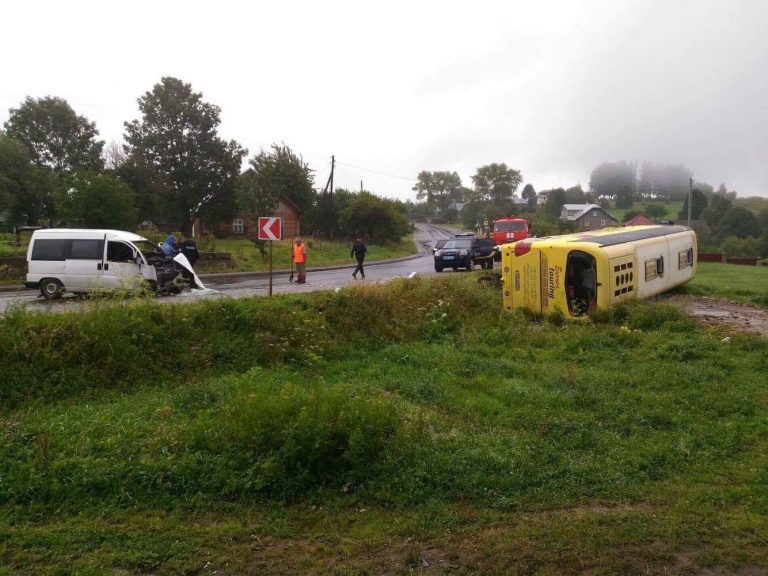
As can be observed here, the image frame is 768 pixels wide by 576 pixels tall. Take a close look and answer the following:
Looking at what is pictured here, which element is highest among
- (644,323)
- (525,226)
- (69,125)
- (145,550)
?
(69,125)

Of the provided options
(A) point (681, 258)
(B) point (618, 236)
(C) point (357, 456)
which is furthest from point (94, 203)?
(C) point (357, 456)

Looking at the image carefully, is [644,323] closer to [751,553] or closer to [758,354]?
[758,354]

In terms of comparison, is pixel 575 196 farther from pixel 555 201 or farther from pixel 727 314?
pixel 727 314

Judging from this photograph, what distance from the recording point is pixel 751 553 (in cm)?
355

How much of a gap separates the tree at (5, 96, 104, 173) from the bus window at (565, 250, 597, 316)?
155ft

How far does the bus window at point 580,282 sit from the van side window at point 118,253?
39.1ft

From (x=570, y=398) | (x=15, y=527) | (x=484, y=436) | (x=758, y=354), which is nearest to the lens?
(x=15, y=527)

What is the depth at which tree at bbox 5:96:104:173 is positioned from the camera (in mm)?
48031

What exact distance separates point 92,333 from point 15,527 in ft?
13.1

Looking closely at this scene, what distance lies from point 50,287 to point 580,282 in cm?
1442

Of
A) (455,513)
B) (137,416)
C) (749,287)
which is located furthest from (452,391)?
(749,287)

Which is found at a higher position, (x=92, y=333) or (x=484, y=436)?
(x=92, y=333)

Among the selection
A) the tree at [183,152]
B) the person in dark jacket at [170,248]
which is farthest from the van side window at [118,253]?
the tree at [183,152]

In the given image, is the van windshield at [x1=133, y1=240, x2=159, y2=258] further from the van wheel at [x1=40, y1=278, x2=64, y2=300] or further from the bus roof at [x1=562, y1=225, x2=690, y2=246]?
the bus roof at [x1=562, y1=225, x2=690, y2=246]
